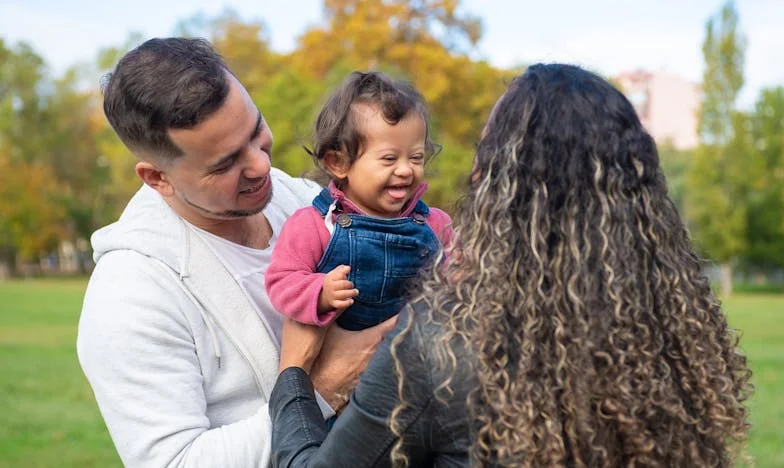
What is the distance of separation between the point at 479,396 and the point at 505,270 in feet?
1.01

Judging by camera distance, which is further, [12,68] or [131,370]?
[12,68]

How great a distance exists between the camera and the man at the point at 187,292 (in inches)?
118

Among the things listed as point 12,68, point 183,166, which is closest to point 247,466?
point 183,166

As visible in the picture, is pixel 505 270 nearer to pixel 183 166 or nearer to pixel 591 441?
pixel 591 441

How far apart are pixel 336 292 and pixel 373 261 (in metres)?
0.25

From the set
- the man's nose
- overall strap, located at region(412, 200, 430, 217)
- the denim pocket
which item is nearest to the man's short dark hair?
the man's nose

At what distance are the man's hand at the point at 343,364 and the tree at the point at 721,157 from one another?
4821cm

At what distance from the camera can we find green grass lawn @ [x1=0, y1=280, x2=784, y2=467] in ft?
A: 32.4

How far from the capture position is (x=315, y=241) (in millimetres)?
3320

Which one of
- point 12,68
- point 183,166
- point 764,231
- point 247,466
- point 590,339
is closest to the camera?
point 590,339

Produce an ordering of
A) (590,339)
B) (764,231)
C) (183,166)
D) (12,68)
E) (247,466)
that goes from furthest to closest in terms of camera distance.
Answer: (12,68) → (764,231) → (183,166) → (247,466) → (590,339)

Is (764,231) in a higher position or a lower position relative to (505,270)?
lower

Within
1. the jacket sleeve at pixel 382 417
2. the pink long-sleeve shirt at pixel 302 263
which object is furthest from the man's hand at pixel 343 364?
the jacket sleeve at pixel 382 417

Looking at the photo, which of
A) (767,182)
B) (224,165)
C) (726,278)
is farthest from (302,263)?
(767,182)
